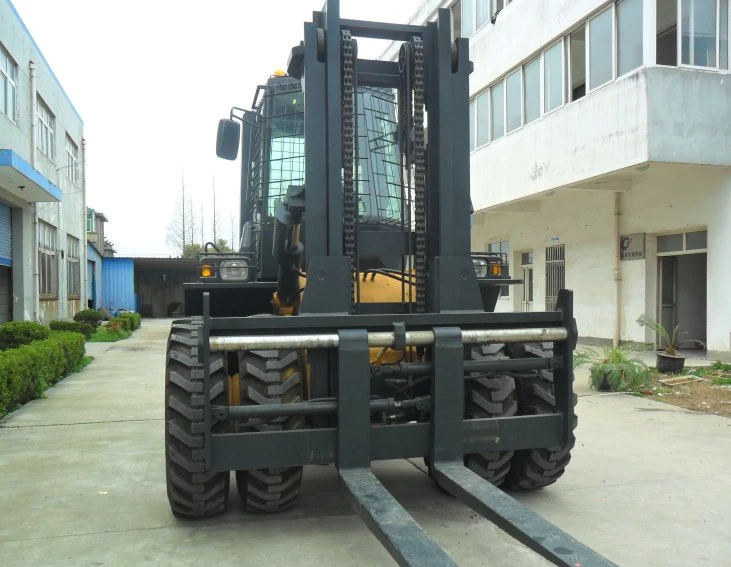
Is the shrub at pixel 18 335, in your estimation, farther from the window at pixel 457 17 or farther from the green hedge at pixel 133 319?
the window at pixel 457 17

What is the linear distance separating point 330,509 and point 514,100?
1314cm

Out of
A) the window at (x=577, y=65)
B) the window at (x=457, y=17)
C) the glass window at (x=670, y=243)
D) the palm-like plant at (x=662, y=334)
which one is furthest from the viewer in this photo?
the window at (x=457, y=17)

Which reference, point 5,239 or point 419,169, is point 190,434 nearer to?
point 419,169

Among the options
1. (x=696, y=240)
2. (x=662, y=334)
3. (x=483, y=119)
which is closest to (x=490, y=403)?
(x=662, y=334)

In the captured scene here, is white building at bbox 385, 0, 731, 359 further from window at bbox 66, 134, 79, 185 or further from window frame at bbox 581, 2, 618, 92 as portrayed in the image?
window at bbox 66, 134, 79, 185

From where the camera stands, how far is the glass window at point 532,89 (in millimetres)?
14305

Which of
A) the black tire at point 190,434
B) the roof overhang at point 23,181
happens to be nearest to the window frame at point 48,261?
the roof overhang at point 23,181

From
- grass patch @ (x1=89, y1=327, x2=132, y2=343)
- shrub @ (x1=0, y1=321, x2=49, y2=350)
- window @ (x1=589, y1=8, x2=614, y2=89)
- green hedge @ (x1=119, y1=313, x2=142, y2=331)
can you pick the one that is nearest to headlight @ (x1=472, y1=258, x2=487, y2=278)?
window @ (x1=589, y1=8, x2=614, y2=89)

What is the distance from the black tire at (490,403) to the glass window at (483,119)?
13378 mm

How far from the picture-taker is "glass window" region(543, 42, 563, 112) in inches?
529

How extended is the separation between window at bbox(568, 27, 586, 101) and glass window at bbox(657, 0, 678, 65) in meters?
2.00

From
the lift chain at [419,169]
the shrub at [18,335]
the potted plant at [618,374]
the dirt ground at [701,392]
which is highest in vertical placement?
the lift chain at [419,169]

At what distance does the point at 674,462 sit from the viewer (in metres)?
5.44

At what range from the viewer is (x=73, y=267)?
82.3ft
